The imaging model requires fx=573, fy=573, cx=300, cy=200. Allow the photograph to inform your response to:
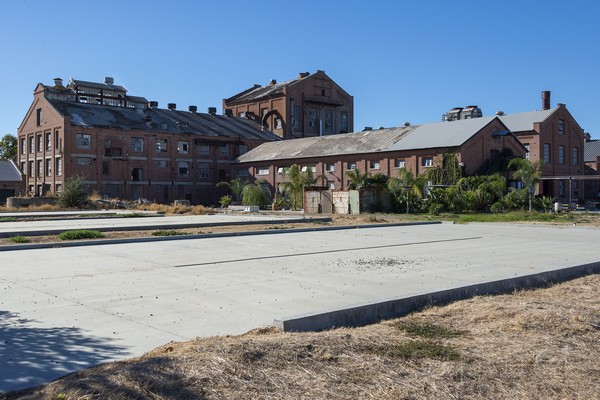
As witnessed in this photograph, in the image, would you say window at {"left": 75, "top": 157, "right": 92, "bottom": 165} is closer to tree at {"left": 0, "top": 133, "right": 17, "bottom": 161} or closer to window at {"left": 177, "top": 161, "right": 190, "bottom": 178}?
window at {"left": 177, "top": 161, "right": 190, "bottom": 178}

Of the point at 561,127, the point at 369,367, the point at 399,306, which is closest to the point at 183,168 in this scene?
the point at 561,127

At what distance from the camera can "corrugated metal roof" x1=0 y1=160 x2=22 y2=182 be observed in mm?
66938

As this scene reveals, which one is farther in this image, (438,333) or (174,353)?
(438,333)

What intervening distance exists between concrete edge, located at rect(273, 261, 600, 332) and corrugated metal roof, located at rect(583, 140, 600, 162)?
2635 inches

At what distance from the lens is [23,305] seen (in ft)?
27.1

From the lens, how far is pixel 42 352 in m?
5.84

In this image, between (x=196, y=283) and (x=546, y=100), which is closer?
(x=196, y=283)

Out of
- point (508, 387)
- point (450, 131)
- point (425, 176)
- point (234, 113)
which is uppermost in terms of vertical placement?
point (234, 113)

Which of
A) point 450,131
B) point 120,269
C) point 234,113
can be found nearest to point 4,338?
point 120,269

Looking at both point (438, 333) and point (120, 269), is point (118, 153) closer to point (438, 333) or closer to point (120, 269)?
point (120, 269)

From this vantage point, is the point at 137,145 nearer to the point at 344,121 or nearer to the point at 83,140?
the point at 83,140

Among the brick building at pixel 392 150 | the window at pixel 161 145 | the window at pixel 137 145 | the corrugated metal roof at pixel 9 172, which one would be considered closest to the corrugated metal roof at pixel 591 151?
the brick building at pixel 392 150

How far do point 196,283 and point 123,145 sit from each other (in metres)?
55.8

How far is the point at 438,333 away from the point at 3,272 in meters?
9.04
